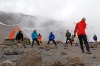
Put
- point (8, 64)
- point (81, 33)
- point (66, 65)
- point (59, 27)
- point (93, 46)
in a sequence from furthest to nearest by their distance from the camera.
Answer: point (59, 27)
point (93, 46)
point (81, 33)
point (66, 65)
point (8, 64)

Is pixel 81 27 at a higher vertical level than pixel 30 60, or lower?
higher

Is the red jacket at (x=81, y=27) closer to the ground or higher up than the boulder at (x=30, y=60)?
higher up

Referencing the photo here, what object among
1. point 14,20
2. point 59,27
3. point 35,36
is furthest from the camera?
point 59,27

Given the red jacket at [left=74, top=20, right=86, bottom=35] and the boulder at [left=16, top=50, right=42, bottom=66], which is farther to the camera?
the red jacket at [left=74, top=20, right=86, bottom=35]

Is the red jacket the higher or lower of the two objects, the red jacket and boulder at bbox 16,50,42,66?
the higher

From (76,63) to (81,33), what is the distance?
6167mm

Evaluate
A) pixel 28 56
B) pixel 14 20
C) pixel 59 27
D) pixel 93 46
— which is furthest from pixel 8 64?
pixel 59 27

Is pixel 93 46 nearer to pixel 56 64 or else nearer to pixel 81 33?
pixel 81 33

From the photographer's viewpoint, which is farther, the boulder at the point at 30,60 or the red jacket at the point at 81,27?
the red jacket at the point at 81,27

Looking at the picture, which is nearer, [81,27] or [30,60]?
[30,60]

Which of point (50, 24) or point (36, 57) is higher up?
point (50, 24)

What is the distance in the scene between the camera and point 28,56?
10031 mm

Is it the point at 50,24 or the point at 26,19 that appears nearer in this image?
the point at 26,19

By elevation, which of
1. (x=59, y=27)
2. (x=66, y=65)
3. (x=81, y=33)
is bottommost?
(x=66, y=65)
